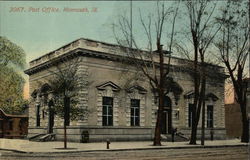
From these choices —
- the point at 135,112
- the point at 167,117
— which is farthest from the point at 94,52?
the point at 167,117

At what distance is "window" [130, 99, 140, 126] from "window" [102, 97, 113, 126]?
209 centimetres

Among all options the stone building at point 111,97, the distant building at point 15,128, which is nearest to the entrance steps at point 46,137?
the stone building at point 111,97

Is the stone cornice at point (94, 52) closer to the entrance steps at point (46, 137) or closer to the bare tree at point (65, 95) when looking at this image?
the bare tree at point (65, 95)

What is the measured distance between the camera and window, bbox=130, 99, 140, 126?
2961cm

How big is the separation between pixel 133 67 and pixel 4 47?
1518 cm

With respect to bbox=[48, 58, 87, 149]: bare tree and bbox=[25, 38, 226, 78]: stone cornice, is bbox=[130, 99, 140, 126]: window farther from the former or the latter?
bbox=[48, 58, 87, 149]: bare tree

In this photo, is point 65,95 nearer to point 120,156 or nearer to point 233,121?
point 120,156

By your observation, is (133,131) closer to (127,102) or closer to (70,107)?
(127,102)

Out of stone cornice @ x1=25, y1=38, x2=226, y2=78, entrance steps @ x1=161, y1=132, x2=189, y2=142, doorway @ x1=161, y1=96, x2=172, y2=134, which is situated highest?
stone cornice @ x1=25, y1=38, x2=226, y2=78

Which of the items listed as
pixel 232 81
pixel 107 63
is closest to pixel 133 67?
pixel 107 63

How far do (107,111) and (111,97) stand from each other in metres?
1.06

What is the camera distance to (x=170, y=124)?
3241cm

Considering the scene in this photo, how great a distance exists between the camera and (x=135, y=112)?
2995cm

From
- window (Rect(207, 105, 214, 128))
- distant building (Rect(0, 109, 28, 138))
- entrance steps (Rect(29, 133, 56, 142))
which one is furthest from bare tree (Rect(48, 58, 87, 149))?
window (Rect(207, 105, 214, 128))
